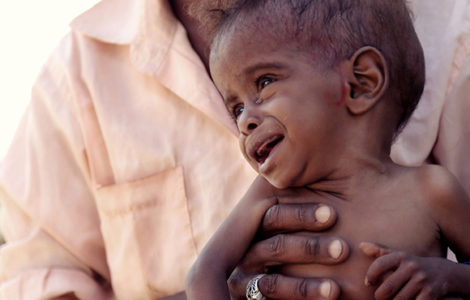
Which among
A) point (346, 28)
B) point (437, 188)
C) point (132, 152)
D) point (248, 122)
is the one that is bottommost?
point (132, 152)

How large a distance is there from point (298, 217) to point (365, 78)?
0.37m

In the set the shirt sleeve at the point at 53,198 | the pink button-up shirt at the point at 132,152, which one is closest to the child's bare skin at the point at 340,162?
the pink button-up shirt at the point at 132,152

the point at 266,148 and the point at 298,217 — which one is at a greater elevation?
the point at 266,148

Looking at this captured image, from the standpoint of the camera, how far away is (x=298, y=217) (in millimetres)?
1893

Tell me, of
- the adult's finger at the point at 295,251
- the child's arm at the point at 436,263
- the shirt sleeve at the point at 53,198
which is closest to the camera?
the child's arm at the point at 436,263

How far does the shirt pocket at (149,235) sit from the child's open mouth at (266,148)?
0.71 m

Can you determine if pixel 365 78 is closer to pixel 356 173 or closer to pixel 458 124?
pixel 356 173

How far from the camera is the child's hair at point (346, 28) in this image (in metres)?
1.87

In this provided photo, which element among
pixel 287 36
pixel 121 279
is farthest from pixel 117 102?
pixel 287 36

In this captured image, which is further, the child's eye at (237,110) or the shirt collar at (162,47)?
the shirt collar at (162,47)

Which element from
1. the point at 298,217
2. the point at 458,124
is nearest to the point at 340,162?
the point at 298,217

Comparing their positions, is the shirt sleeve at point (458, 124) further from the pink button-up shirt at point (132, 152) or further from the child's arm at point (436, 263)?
the child's arm at point (436, 263)

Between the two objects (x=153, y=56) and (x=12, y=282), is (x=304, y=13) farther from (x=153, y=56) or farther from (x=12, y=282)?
(x=12, y=282)

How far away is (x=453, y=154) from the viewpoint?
248 centimetres
